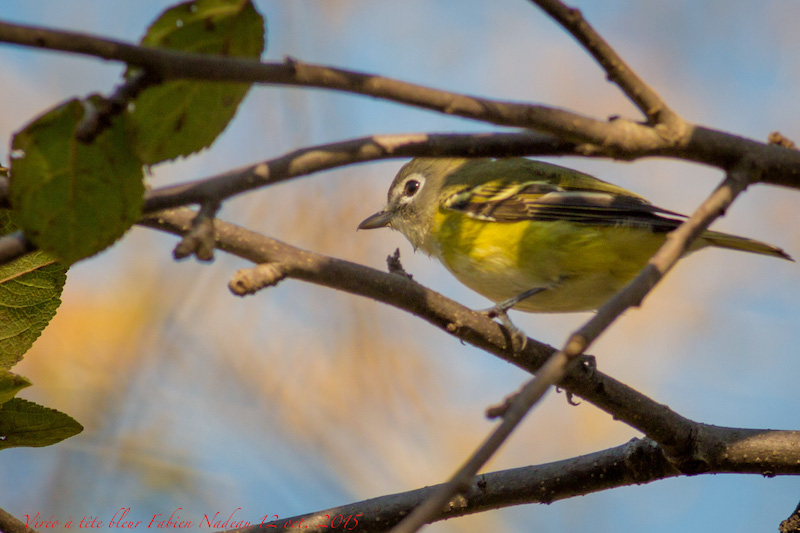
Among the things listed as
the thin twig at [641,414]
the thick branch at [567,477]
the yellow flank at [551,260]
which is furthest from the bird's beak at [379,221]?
the thick branch at [567,477]

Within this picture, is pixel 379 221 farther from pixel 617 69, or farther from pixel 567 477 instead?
pixel 617 69

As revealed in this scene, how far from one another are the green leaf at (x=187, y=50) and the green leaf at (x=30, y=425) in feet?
2.31

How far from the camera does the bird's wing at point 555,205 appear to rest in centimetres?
380

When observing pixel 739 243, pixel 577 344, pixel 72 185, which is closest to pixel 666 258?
pixel 577 344

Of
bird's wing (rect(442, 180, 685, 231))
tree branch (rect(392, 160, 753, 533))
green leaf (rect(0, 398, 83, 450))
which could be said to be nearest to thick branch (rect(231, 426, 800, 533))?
green leaf (rect(0, 398, 83, 450))

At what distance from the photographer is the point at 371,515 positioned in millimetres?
2240

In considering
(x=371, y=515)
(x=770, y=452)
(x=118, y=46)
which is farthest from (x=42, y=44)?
(x=770, y=452)

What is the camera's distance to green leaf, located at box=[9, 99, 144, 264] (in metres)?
1.29

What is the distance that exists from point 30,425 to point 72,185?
2.22ft

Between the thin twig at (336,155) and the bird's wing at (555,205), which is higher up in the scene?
the bird's wing at (555,205)

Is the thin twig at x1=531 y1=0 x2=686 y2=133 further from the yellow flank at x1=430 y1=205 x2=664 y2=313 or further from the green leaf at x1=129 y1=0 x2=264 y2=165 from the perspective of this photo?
the yellow flank at x1=430 y1=205 x2=664 y2=313

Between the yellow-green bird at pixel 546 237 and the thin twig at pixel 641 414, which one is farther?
the yellow-green bird at pixel 546 237

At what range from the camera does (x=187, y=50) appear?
4.49ft

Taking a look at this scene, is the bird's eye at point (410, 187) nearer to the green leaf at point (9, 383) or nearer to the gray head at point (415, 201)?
the gray head at point (415, 201)
